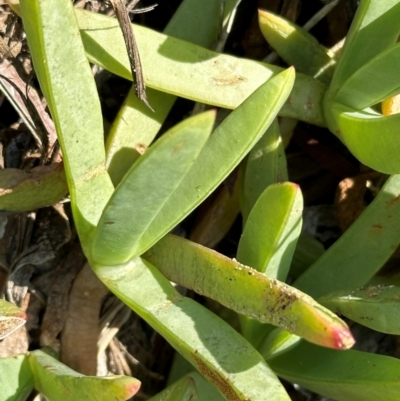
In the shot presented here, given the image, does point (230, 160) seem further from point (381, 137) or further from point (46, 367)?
point (46, 367)

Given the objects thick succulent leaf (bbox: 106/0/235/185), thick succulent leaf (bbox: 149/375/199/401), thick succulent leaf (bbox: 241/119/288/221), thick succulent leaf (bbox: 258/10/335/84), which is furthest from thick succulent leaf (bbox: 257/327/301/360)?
thick succulent leaf (bbox: 258/10/335/84)

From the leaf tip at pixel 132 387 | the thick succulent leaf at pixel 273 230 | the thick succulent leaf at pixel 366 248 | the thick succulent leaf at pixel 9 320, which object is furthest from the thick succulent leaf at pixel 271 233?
the thick succulent leaf at pixel 9 320

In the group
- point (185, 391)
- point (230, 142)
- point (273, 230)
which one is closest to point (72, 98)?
point (230, 142)

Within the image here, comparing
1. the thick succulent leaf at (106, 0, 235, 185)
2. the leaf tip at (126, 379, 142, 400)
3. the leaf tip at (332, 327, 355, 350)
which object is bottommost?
the leaf tip at (126, 379, 142, 400)

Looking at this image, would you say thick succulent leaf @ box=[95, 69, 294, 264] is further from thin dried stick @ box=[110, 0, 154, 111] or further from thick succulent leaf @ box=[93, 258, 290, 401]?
thin dried stick @ box=[110, 0, 154, 111]

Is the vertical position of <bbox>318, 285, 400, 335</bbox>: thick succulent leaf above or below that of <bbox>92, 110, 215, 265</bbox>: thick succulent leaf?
below

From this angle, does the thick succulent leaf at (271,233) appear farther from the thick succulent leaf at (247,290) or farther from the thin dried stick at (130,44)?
the thin dried stick at (130,44)
